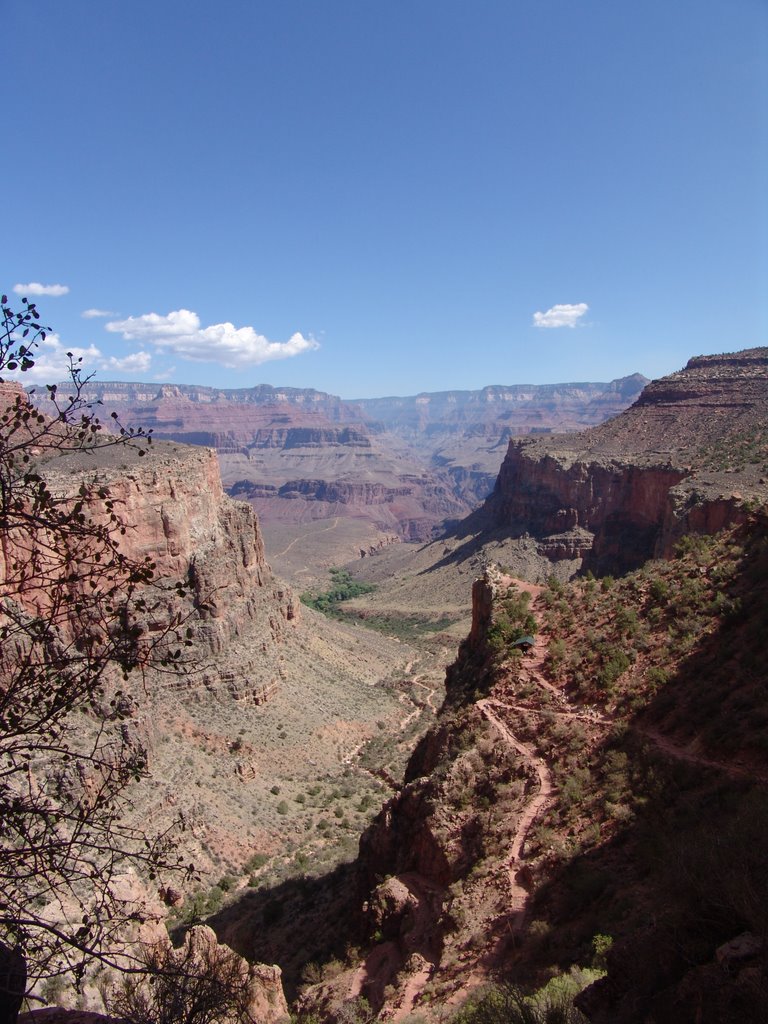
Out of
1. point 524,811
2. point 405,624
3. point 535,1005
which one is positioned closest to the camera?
point 535,1005

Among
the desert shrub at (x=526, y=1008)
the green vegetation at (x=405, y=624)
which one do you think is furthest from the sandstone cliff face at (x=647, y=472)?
the desert shrub at (x=526, y=1008)

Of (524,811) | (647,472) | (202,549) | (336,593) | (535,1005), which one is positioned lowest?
(336,593)

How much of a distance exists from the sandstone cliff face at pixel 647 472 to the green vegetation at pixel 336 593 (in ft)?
76.0

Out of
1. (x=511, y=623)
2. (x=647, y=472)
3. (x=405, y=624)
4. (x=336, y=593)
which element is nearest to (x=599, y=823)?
(x=511, y=623)

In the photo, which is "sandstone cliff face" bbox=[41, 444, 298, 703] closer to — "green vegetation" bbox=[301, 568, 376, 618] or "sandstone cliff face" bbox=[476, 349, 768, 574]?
"sandstone cliff face" bbox=[476, 349, 768, 574]

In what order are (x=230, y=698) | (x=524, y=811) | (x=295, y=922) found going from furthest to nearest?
(x=230, y=698) → (x=295, y=922) → (x=524, y=811)

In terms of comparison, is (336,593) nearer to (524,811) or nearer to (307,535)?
(307,535)

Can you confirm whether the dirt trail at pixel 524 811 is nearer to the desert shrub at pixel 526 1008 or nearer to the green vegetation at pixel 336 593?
the desert shrub at pixel 526 1008

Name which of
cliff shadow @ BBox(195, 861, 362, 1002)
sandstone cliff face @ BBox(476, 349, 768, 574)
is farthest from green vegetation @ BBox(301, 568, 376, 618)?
cliff shadow @ BBox(195, 861, 362, 1002)

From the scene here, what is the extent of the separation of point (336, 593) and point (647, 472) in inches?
2044

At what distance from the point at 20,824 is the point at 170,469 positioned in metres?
34.4

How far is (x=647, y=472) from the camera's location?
6950cm

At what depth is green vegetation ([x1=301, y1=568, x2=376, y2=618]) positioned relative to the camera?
9153 centimetres

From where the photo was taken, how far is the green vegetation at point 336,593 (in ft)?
300
